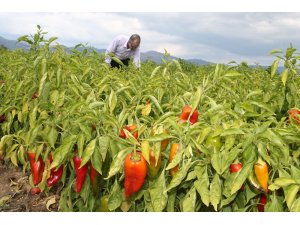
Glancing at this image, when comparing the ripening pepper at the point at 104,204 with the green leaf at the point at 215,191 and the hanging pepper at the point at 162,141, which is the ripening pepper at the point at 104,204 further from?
the green leaf at the point at 215,191

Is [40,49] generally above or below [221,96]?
above

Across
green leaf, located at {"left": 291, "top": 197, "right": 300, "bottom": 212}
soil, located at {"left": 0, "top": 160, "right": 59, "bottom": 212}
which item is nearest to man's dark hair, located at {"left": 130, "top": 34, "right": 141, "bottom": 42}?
soil, located at {"left": 0, "top": 160, "right": 59, "bottom": 212}

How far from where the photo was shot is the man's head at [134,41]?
6734mm

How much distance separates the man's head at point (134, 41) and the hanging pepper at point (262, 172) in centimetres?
540

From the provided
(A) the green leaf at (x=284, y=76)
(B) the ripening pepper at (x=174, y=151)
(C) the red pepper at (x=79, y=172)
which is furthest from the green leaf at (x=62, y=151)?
(A) the green leaf at (x=284, y=76)

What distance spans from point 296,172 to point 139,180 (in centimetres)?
67

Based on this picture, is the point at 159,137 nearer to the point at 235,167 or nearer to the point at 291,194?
the point at 235,167

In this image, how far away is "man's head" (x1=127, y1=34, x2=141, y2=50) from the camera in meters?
6.73

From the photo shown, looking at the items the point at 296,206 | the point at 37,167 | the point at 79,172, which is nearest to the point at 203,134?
the point at 296,206

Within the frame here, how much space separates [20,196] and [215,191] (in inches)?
86.9

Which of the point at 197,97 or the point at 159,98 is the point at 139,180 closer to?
the point at 197,97

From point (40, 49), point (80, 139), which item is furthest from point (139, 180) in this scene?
point (40, 49)

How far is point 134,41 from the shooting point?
672 cm

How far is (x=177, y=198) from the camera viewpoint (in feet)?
6.22
